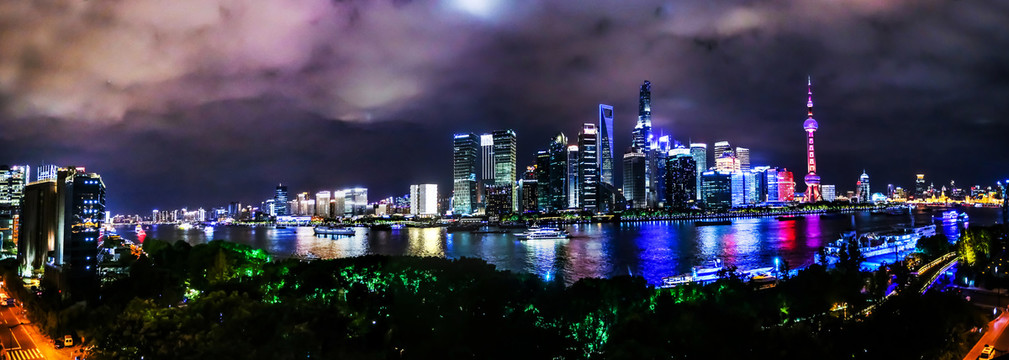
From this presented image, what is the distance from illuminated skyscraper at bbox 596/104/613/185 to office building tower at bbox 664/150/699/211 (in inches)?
510

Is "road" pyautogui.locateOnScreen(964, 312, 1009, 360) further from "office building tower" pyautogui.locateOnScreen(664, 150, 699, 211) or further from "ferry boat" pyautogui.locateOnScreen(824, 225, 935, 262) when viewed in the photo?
"office building tower" pyautogui.locateOnScreen(664, 150, 699, 211)

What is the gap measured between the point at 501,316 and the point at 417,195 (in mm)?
115062

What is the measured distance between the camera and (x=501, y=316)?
12.2 metres

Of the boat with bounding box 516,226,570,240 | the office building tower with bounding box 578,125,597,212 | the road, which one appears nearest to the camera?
the road

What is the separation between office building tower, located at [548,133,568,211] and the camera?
4247 inches

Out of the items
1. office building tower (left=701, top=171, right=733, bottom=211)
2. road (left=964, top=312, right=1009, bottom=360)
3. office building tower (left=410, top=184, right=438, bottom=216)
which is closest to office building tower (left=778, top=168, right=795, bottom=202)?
office building tower (left=701, top=171, right=733, bottom=211)

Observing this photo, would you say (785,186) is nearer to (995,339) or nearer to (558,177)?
(558,177)

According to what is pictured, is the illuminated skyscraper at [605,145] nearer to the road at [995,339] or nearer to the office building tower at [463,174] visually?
the office building tower at [463,174]

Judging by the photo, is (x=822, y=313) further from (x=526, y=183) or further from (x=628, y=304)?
(x=526, y=183)

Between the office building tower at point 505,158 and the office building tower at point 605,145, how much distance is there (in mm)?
19021

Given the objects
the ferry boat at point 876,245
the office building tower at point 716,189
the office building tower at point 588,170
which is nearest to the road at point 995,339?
the ferry boat at point 876,245

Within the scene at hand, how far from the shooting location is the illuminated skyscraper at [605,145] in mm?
124938

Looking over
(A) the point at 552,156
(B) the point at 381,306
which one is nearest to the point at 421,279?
(B) the point at 381,306

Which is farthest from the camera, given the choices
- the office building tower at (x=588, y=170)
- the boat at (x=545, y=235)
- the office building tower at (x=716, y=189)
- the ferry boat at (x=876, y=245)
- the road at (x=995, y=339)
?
the office building tower at (x=716, y=189)
